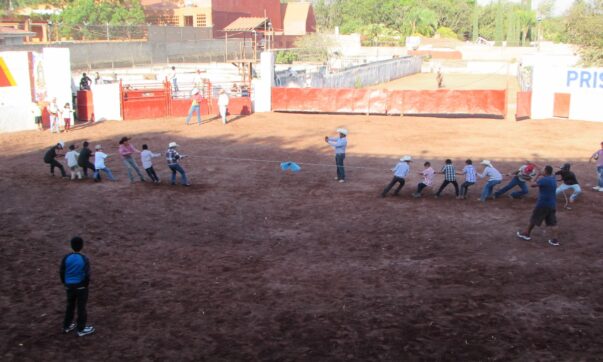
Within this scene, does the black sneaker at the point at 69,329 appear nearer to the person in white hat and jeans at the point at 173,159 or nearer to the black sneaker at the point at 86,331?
the black sneaker at the point at 86,331

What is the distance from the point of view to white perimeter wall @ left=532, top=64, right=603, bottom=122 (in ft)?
87.4

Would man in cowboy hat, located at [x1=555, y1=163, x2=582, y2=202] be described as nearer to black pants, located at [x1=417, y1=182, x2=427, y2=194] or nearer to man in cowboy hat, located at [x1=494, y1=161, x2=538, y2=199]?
man in cowboy hat, located at [x1=494, y1=161, x2=538, y2=199]

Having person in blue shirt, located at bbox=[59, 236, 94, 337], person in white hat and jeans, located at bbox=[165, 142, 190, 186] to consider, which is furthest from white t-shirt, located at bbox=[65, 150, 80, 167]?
person in blue shirt, located at bbox=[59, 236, 94, 337]

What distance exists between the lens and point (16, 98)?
83.1 feet

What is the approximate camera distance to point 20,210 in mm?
14031

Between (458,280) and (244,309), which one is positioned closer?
(244,309)

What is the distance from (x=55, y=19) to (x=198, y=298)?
62.6 m

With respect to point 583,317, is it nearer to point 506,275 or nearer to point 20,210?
point 506,275

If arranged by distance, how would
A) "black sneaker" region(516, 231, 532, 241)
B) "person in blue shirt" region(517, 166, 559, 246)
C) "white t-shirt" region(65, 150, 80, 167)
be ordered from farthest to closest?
"white t-shirt" region(65, 150, 80, 167) → "black sneaker" region(516, 231, 532, 241) → "person in blue shirt" region(517, 166, 559, 246)

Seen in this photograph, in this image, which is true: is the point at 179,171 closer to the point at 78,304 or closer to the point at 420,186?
the point at 420,186

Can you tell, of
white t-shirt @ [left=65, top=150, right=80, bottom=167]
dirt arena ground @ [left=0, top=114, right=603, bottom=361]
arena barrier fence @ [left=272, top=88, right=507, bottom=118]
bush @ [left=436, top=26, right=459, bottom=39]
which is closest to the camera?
dirt arena ground @ [left=0, top=114, right=603, bottom=361]

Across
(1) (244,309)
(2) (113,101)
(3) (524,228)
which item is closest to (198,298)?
(1) (244,309)

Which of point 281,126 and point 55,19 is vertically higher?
point 55,19

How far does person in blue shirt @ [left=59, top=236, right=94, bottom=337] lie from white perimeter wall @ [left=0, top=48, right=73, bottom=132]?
19.8 metres
